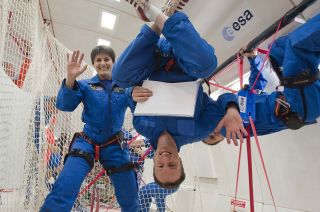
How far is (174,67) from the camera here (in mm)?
1615

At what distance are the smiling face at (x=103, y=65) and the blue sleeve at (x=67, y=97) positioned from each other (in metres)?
0.29

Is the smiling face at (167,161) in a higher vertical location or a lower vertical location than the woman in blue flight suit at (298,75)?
lower

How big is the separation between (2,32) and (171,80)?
105 cm

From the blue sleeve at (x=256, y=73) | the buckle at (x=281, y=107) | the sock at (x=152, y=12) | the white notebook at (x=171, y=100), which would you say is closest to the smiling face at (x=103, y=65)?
the white notebook at (x=171, y=100)

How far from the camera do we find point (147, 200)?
2.85 m

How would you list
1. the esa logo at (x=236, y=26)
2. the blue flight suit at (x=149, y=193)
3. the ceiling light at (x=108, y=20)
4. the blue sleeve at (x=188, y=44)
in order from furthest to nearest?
1. the ceiling light at (x=108, y=20)
2. the blue flight suit at (x=149, y=193)
3. the esa logo at (x=236, y=26)
4. the blue sleeve at (x=188, y=44)

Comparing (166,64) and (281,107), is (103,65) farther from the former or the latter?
(281,107)

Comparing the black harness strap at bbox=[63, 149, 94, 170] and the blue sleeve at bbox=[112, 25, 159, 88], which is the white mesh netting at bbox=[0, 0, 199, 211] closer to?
the black harness strap at bbox=[63, 149, 94, 170]

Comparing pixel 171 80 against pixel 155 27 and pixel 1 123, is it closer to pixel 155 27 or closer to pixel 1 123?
pixel 155 27

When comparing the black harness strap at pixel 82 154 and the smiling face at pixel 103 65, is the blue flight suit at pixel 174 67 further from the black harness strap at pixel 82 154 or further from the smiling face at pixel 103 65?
the smiling face at pixel 103 65

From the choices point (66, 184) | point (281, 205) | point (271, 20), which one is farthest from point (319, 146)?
point (66, 184)

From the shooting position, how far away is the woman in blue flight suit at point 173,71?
4.29 feet

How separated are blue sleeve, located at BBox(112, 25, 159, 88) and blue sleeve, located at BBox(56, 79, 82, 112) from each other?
600 millimetres

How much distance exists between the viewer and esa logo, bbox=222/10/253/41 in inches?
93.8
